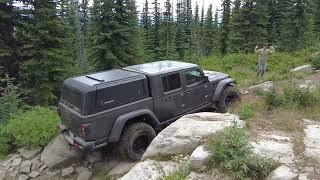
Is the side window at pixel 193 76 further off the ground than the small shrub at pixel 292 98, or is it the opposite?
the side window at pixel 193 76

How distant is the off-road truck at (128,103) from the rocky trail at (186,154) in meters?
0.86

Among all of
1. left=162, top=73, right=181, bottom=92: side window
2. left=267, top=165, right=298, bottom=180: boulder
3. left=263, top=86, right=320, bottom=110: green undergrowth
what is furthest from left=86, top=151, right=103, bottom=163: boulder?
left=267, top=165, right=298, bottom=180: boulder

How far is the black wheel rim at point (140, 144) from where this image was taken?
8884mm

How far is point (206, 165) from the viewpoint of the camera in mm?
6129

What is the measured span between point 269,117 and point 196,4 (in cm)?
7948

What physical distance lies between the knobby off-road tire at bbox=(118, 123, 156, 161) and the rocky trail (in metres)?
0.28

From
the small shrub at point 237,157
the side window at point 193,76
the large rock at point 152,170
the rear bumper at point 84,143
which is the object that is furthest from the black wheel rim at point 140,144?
the small shrub at point 237,157

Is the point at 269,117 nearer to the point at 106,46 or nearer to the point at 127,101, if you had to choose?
the point at 127,101

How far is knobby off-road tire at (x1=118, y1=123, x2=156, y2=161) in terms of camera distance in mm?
8625

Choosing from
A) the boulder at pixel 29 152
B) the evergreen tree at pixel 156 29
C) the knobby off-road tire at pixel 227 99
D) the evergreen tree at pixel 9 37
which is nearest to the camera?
the boulder at pixel 29 152

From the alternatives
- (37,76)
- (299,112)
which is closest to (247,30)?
(37,76)

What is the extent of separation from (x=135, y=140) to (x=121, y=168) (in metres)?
0.76

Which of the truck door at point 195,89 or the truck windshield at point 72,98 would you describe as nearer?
the truck windshield at point 72,98

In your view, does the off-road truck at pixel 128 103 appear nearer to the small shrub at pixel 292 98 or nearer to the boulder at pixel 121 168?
the boulder at pixel 121 168
